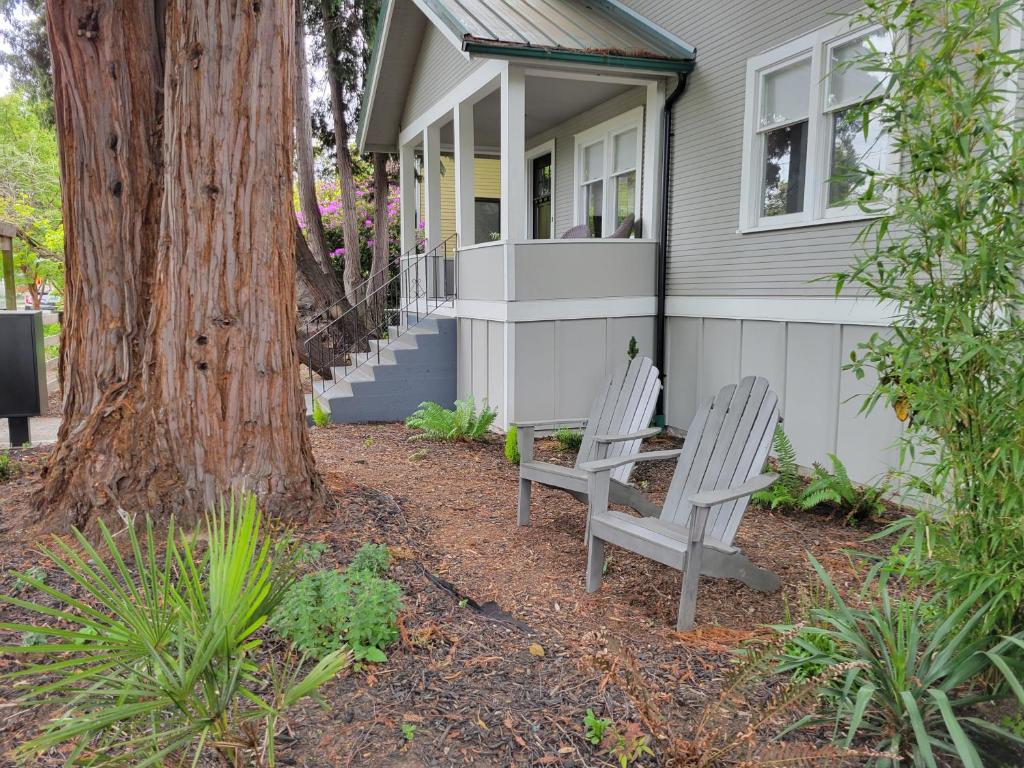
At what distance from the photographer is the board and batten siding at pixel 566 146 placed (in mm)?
9266

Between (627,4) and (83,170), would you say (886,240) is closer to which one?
(627,4)

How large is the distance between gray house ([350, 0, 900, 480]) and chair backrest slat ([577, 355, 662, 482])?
1.83m

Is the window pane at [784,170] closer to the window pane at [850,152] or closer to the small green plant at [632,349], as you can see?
the window pane at [850,152]

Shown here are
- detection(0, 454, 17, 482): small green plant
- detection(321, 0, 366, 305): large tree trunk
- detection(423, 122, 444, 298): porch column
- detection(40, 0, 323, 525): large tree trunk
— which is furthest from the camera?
detection(321, 0, 366, 305): large tree trunk

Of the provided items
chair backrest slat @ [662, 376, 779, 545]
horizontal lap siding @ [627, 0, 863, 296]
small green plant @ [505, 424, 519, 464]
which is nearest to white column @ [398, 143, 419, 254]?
horizontal lap siding @ [627, 0, 863, 296]

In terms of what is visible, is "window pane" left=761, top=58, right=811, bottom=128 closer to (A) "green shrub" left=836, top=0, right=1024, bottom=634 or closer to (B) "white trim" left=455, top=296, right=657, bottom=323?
(B) "white trim" left=455, top=296, right=657, bottom=323

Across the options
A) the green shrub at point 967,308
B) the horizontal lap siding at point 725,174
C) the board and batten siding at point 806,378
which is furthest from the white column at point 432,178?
the green shrub at point 967,308

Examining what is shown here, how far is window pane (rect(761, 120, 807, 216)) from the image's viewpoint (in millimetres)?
6000

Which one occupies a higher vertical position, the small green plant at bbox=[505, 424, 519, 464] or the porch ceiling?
the porch ceiling

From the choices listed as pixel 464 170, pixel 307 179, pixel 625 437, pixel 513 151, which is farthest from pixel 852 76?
pixel 307 179

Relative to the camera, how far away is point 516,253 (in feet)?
23.1

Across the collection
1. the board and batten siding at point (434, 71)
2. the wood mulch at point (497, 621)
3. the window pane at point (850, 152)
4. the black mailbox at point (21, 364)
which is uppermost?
the board and batten siding at point (434, 71)

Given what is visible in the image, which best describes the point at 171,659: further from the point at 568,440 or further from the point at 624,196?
the point at 624,196

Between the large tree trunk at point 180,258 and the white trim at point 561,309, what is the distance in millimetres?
3460
